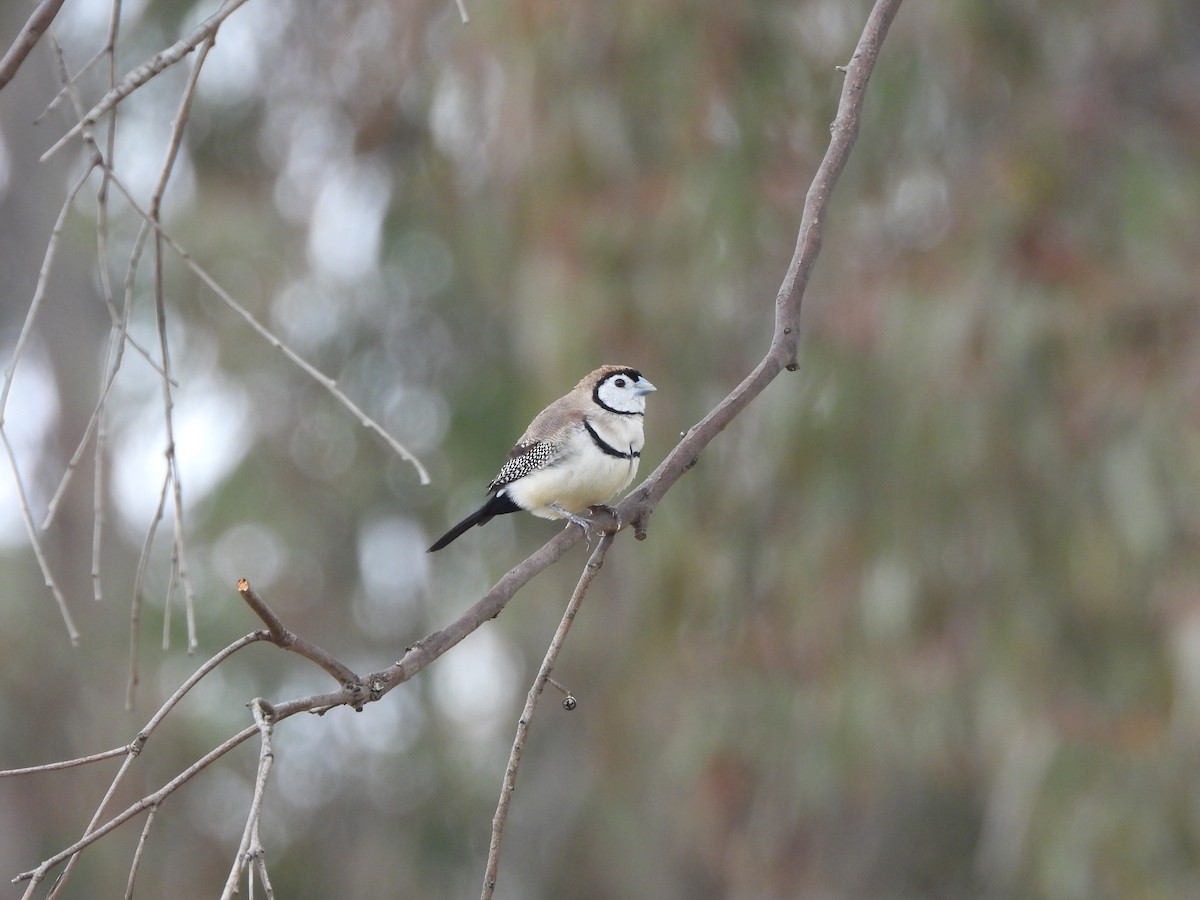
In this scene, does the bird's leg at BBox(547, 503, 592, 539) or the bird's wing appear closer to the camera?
the bird's leg at BBox(547, 503, 592, 539)

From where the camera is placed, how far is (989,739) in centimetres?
594

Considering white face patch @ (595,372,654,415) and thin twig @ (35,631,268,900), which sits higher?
white face patch @ (595,372,654,415)

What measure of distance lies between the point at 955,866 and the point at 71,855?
800 cm

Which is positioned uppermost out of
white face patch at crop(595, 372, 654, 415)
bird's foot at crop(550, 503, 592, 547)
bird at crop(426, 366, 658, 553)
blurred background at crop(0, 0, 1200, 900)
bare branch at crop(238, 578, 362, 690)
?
blurred background at crop(0, 0, 1200, 900)

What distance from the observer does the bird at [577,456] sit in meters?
3.06

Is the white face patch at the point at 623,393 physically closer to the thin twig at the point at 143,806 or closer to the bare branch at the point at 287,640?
the bare branch at the point at 287,640

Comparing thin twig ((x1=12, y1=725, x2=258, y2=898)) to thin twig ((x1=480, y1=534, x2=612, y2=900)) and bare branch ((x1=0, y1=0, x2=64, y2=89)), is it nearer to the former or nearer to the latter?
thin twig ((x1=480, y1=534, x2=612, y2=900))

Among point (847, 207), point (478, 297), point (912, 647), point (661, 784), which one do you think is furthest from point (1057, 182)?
point (478, 297)

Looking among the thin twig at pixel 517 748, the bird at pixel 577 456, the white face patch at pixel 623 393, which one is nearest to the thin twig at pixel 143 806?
the thin twig at pixel 517 748

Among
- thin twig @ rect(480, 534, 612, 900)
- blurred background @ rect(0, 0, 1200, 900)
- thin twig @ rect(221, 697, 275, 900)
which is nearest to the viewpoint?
thin twig @ rect(221, 697, 275, 900)

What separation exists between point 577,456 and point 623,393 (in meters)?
0.28

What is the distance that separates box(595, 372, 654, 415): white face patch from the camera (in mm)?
3277

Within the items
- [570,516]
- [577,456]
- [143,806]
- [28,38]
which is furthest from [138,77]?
[577,456]

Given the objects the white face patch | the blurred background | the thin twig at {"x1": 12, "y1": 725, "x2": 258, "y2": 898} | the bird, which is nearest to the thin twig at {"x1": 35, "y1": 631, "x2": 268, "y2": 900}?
the thin twig at {"x1": 12, "y1": 725, "x2": 258, "y2": 898}
